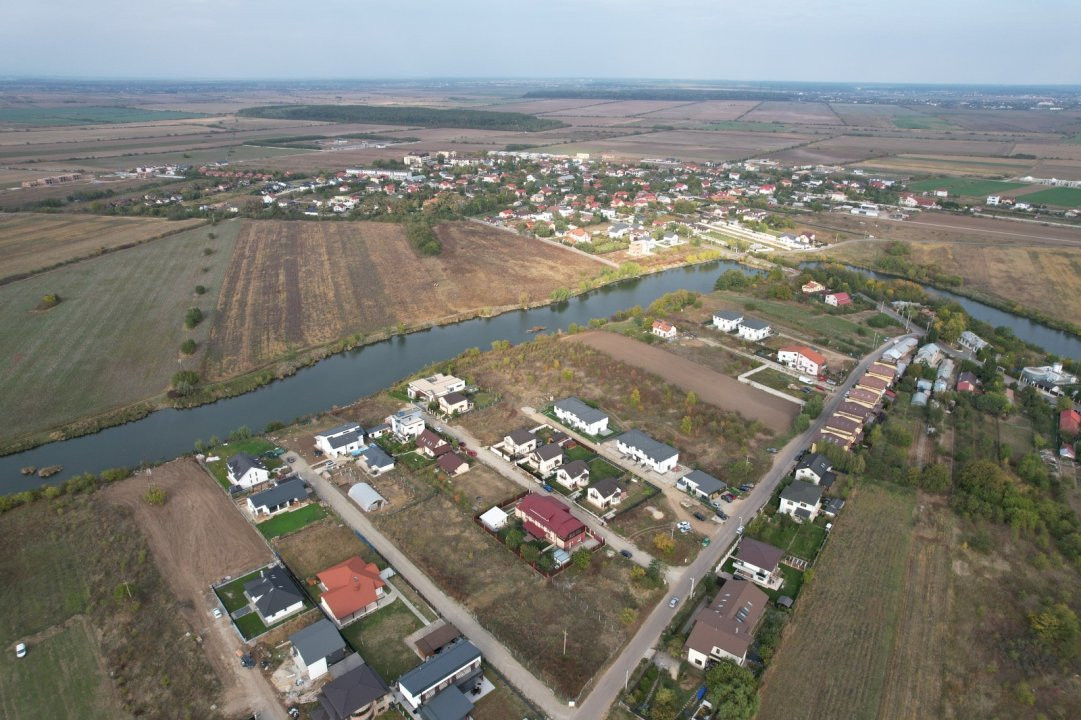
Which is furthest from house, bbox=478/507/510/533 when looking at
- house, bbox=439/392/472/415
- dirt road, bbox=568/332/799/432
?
dirt road, bbox=568/332/799/432

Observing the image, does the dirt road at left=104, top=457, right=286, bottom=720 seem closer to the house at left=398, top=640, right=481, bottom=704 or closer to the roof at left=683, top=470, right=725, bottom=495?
the house at left=398, top=640, right=481, bottom=704

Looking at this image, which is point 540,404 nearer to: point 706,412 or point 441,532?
point 706,412

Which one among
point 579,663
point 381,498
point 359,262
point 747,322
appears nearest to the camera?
point 579,663

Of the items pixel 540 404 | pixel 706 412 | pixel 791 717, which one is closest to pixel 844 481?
pixel 706 412

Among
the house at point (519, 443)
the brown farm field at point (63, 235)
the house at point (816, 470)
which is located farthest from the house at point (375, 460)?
the brown farm field at point (63, 235)

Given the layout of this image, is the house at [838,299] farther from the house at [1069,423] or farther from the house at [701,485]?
the house at [701,485]

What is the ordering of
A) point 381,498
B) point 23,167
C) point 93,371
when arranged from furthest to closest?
point 23,167 < point 93,371 < point 381,498

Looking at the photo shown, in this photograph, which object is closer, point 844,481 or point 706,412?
point 844,481
